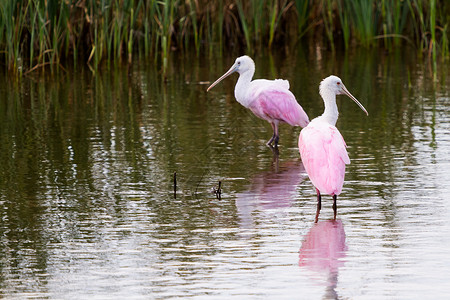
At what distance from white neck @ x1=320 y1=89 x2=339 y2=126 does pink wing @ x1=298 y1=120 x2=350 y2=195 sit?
45 cm

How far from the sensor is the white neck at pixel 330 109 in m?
8.11

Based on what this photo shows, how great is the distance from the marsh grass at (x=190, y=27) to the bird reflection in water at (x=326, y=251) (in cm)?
772

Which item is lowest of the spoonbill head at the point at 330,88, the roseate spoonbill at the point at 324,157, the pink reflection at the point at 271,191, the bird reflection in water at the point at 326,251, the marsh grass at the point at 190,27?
the bird reflection in water at the point at 326,251

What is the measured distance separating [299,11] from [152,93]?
17.8 feet

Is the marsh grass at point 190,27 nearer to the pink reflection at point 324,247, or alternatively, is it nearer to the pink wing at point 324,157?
the pink wing at point 324,157

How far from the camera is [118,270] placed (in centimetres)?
582

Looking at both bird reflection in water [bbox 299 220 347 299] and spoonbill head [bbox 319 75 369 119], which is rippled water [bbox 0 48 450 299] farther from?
spoonbill head [bbox 319 75 369 119]

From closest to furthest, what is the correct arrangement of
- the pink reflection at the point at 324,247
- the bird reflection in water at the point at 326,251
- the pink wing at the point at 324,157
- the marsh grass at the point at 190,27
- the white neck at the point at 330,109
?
the bird reflection in water at the point at 326,251 < the pink reflection at the point at 324,247 < the pink wing at the point at 324,157 < the white neck at the point at 330,109 < the marsh grass at the point at 190,27

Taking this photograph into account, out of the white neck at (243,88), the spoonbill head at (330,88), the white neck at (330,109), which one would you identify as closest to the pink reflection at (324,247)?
the white neck at (330,109)

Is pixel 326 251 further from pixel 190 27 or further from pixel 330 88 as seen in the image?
pixel 190 27

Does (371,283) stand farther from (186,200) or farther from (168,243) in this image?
(186,200)

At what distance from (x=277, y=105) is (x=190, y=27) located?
27.2 feet

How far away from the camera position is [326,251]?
6.16 meters

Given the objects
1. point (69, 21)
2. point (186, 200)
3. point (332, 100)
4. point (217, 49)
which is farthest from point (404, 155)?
point (217, 49)
